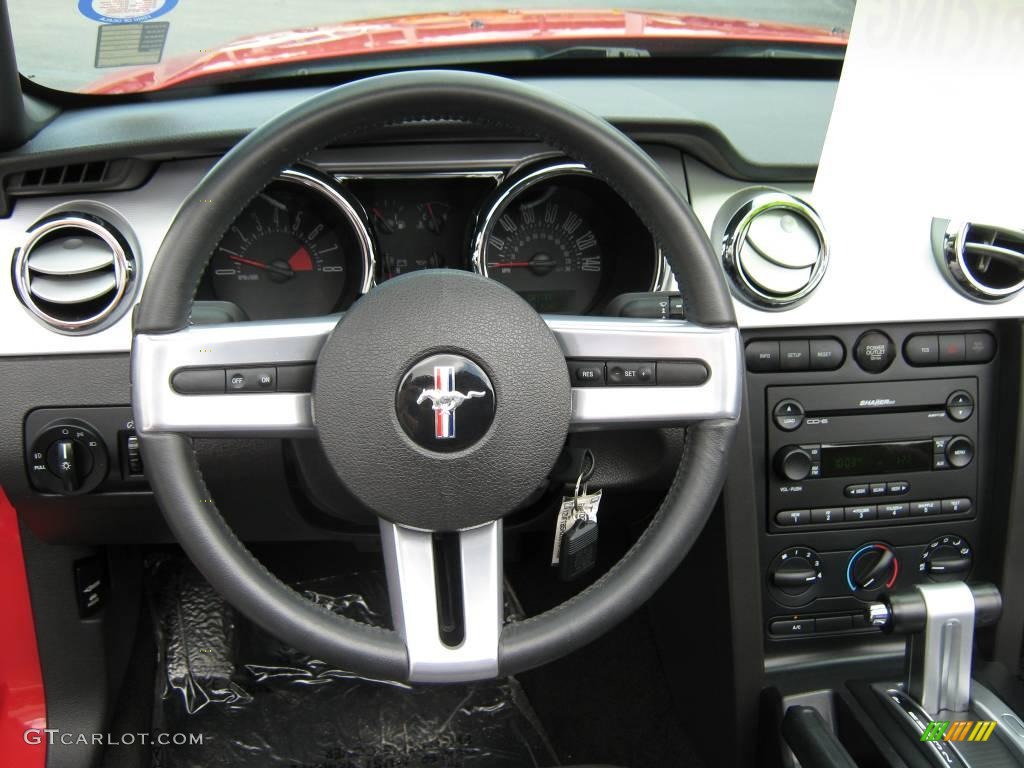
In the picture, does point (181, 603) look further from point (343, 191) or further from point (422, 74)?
point (422, 74)

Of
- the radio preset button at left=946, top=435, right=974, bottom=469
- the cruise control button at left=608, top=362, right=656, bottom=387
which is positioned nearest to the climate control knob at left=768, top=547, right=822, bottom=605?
the radio preset button at left=946, top=435, right=974, bottom=469

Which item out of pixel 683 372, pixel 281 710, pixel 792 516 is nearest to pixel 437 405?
pixel 683 372

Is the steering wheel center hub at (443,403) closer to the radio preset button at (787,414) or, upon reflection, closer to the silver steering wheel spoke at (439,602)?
the silver steering wheel spoke at (439,602)

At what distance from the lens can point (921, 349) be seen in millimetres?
1383

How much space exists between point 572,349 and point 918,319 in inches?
26.7

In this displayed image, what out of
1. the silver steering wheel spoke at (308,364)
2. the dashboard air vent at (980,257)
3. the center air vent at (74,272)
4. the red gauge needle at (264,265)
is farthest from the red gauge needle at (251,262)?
the dashboard air vent at (980,257)

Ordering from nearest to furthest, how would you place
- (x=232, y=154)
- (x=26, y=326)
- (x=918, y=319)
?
(x=232, y=154) → (x=26, y=326) → (x=918, y=319)

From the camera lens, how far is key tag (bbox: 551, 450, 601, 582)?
3.59 feet

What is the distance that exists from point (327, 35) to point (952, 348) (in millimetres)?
1134

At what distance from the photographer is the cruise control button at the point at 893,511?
4.69 feet

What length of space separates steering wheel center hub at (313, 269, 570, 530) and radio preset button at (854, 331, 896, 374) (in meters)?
0.65

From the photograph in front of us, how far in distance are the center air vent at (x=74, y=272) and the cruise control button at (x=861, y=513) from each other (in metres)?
1.16

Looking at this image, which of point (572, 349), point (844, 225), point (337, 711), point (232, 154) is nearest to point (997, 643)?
point (844, 225)

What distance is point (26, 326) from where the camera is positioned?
49.4 inches
